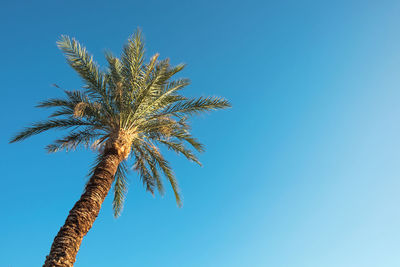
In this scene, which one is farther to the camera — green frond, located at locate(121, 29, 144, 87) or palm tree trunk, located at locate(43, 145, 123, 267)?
green frond, located at locate(121, 29, 144, 87)

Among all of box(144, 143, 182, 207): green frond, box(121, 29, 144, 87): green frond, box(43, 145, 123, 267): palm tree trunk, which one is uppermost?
box(121, 29, 144, 87): green frond

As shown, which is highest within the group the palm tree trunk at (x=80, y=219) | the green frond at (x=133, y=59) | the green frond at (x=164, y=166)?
the green frond at (x=133, y=59)

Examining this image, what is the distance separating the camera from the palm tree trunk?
223 inches

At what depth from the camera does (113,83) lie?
10984mm

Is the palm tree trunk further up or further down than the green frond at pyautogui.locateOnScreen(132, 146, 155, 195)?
further down

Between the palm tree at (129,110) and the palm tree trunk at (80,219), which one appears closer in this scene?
the palm tree trunk at (80,219)

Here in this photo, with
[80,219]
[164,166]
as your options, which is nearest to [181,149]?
[164,166]

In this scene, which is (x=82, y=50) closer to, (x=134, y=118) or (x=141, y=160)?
(x=134, y=118)

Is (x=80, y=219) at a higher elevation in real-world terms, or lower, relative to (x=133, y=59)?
lower

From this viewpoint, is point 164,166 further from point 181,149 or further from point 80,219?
point 80,219

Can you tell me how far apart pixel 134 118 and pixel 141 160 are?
6.62 feet

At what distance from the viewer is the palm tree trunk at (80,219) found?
5676 mm

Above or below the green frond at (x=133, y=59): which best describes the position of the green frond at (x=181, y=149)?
below

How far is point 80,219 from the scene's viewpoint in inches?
256
